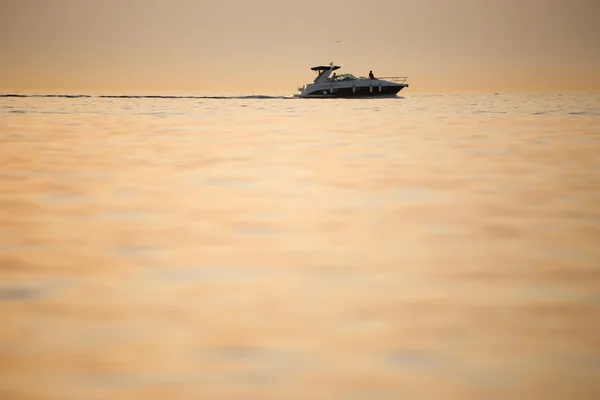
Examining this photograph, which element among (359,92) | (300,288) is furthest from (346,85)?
(300,288)

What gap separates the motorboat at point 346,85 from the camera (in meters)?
76.0

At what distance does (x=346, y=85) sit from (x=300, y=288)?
73223mm

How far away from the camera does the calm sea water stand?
2.86 metres

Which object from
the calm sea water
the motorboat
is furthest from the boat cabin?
the calm sea water

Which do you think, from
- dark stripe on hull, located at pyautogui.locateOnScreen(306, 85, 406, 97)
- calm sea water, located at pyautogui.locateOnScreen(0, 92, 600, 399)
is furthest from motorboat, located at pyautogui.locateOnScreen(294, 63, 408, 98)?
calm sea water, located at pyautogui.locateOnScreen(0, 92, 600, 399)

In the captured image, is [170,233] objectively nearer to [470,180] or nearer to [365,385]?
[365,385]

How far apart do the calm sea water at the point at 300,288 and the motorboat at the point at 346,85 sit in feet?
222

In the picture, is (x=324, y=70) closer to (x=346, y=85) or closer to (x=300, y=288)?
(x=346, y=85)

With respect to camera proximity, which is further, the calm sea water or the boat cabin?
the boat cabin

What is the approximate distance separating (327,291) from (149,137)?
1564 centimetres

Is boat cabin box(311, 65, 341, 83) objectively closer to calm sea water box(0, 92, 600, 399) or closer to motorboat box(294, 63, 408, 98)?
motorboat box(294, 63, 408, 98)

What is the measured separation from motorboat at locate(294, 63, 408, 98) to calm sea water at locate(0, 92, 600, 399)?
222 ft

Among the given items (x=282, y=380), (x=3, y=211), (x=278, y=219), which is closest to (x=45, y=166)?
(x=3, y=211)

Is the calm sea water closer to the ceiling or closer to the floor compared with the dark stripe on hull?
closer to the ceiling
